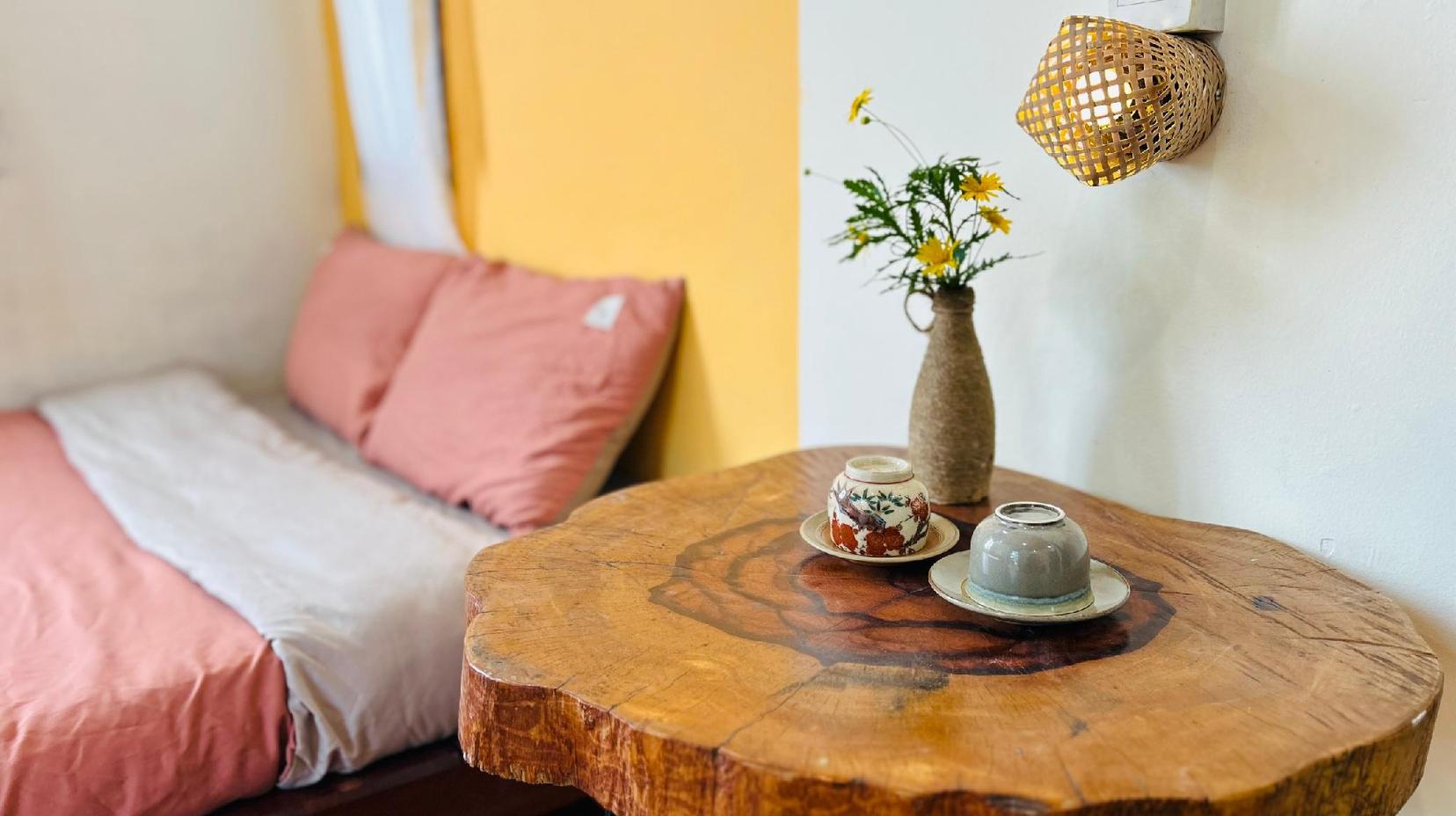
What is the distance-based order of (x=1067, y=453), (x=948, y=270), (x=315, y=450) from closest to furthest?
(x=948, y=270) < (x=1067, y=453) < (x=315, y=450)

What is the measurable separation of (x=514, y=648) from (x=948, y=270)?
22.9 inches

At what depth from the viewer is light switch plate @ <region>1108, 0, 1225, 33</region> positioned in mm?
985

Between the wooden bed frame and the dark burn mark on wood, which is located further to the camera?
the wooden bed frame

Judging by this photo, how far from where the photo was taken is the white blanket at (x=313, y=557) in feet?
4.38

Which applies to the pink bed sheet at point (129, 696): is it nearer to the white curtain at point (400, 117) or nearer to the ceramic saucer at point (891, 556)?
the ceramic saucer at point (891, 556)

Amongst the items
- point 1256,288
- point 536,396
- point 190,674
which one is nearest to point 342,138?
point 536,396

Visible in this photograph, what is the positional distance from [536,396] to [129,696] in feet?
2.48

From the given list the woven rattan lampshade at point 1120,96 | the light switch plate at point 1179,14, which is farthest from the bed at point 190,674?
the light switch plate at point 1179,14

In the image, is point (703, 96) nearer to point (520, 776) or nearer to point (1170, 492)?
point (1170, 492)

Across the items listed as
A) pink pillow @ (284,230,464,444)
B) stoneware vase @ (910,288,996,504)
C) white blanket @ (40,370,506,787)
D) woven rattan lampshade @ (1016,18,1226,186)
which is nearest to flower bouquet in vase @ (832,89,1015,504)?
stoneware vase @ (910,288,996,504)

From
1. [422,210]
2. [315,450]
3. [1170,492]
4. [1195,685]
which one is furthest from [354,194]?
[1195,685]

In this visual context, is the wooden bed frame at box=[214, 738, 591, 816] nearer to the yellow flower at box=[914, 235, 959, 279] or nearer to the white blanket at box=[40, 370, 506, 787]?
the white blanket at box=[40, 370, 506, 787]

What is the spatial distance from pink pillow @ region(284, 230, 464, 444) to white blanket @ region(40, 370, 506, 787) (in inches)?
5.7

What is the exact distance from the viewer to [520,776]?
2.72 feet
